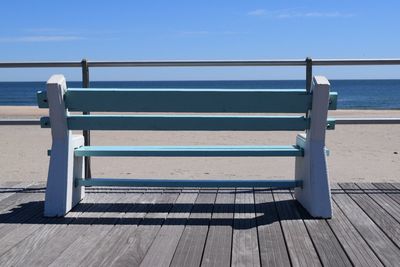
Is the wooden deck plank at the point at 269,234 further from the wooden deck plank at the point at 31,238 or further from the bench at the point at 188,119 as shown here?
the wooden deck plank at the point at 31,238

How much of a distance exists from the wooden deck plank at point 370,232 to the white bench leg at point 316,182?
0.67ft

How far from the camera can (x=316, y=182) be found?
421 centimetres

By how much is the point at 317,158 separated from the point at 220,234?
38.5 inches

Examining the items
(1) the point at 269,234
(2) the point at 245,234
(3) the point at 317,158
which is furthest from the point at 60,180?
(3) the point at 317,158

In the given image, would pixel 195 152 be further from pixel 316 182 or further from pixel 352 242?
pixel 352 242

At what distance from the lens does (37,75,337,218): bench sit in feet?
13.6

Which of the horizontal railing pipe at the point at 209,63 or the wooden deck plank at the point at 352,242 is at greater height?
the horizontal railing pipe at the point at 209,63

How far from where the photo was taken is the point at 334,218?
13.6ft

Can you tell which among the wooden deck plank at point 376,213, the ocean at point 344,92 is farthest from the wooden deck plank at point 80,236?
the ocean at point 344,92

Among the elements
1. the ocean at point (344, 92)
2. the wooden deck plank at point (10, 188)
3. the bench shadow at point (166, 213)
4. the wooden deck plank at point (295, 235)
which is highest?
the wooden deck plank at point (295, 235)

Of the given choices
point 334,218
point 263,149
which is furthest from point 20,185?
point 334,218

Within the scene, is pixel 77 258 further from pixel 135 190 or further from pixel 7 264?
pixel 135 190

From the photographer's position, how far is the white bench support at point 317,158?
13.6ft

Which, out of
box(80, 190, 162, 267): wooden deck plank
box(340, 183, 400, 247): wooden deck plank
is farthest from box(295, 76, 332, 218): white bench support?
box(80, 190, 162, 267): wooden deck plank
